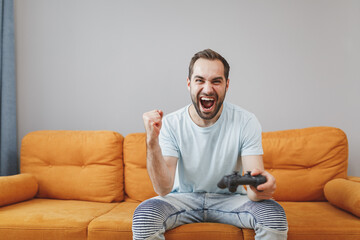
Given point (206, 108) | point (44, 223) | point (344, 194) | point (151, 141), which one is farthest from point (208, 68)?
point (44, 223)

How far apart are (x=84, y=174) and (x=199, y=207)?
975mm

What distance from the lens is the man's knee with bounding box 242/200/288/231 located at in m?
1.28

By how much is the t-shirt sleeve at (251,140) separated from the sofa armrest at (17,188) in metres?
1.45

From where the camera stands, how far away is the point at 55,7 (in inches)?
102

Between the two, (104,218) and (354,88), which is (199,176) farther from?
(354,88)

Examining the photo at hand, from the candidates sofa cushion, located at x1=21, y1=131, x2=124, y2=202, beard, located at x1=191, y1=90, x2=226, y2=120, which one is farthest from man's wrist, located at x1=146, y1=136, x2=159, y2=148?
sofa cushion, located at x1=21, y1=131, x2=124, y2=202

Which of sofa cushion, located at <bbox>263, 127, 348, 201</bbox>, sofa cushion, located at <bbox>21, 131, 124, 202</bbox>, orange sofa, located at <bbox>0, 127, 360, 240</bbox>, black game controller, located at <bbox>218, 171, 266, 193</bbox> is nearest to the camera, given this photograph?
black game controller, located at <bbox>218, 171, 266, 193</bbox>

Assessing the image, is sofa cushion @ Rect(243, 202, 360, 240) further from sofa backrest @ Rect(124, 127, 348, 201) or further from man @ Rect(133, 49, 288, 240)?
sofa backrest @ Rect(124, 127, 348, 201)

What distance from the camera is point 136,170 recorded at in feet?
7.03

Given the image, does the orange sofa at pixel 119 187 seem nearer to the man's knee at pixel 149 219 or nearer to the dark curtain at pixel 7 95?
the man's knee at pixel 149 219

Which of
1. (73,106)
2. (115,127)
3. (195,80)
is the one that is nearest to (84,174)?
(115,127)

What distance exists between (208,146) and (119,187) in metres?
0.87

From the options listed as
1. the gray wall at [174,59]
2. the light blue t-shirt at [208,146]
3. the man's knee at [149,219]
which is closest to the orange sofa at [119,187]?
the man's knee at [149,219]

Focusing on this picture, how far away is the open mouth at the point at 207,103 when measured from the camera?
1.57m
